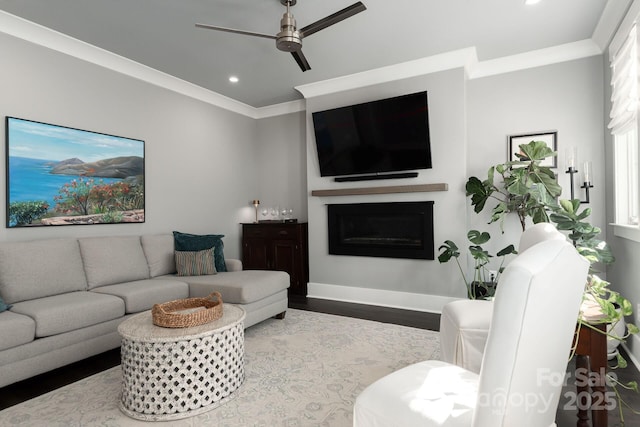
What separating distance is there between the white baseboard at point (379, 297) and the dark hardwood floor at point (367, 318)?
12cm

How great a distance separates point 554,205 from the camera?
123 inches

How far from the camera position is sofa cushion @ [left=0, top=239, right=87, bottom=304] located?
2.64 metres

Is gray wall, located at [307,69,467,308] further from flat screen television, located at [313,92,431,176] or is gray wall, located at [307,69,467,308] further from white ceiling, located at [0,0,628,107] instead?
white ceiling, located at [0,0,628,107]

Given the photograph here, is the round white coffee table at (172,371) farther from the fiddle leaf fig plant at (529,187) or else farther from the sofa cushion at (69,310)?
the fiddle leaf fig plant at (529,187)

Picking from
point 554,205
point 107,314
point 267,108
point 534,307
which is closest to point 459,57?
point 554,205

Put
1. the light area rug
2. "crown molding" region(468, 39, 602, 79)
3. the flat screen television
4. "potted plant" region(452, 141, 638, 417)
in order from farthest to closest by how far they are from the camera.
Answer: the flat screen television < "crown molding" region(468, 39, 602, 79) < "potted plant" region(452, 141, 638, 417) < the light area rug

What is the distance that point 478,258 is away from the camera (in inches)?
131

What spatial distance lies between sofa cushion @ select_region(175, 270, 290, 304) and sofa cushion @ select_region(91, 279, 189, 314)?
14 centimetres

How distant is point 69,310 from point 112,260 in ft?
2.98

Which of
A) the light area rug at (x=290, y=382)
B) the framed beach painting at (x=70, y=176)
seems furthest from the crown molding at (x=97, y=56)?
the light area rug at (x=290, y=382)

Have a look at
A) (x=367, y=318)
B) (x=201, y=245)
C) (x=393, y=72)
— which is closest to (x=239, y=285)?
(x=201, y=245)

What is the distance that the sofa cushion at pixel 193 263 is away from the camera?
3.68 metres

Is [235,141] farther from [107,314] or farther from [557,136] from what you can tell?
[557,136]

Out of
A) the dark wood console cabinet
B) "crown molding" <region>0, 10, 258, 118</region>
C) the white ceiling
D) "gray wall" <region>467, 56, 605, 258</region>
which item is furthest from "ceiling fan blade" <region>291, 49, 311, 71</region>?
the dark wood console cabinet
